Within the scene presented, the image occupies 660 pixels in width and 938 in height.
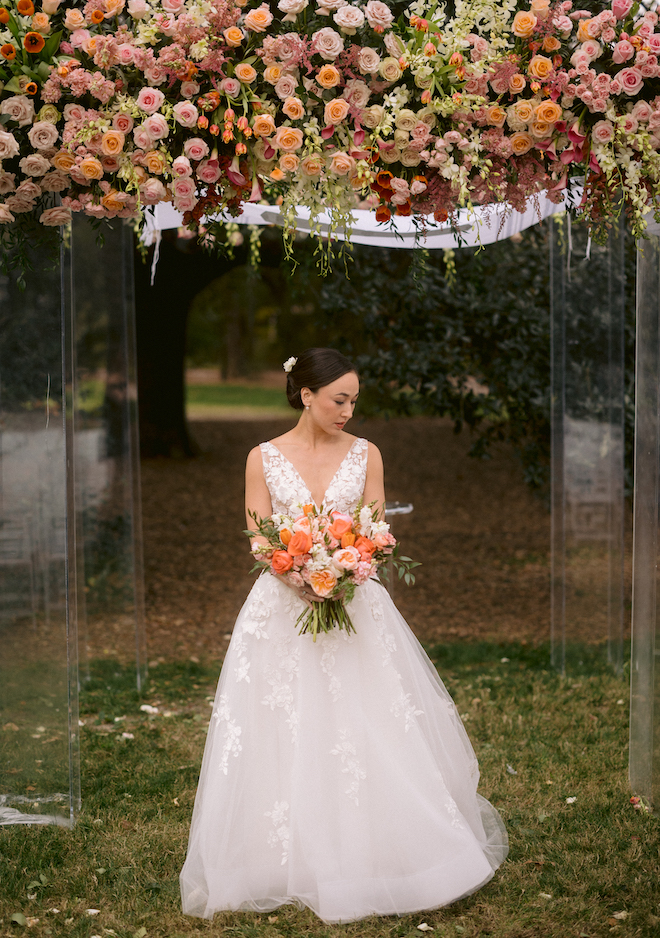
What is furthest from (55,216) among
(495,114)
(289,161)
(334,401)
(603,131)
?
(603,131)

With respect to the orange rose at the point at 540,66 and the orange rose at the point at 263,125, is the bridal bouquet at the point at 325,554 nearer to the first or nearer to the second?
the orange rose at the point at 263,125

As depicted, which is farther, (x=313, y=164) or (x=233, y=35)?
(x=313, y=164)

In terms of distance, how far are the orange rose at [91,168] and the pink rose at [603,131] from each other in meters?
1.91

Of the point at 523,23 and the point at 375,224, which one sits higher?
the point at 523,23

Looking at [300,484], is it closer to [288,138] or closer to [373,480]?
[373,480]

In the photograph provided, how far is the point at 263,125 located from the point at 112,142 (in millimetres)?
567

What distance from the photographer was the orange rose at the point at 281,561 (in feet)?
10.8

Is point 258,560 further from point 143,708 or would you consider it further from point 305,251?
point 305,251

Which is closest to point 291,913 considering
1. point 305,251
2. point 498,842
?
point 498,842

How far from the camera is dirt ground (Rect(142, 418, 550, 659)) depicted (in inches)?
316

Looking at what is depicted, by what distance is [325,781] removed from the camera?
3.45m

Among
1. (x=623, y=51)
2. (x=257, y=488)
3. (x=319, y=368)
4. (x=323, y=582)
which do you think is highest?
(x=623, y=51)

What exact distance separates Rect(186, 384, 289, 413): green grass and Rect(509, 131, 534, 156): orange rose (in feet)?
70.2

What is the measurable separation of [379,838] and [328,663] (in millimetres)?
661
